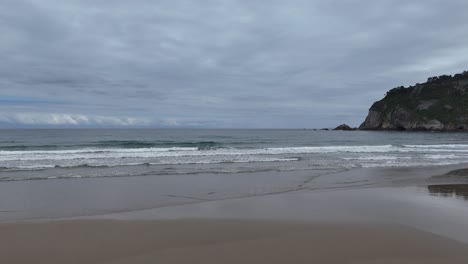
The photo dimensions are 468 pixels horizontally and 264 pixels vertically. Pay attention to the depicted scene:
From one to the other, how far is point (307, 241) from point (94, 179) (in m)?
9.01

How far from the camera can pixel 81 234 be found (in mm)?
4977

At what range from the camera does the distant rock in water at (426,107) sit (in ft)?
262

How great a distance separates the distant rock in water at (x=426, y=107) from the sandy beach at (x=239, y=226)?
281 feet

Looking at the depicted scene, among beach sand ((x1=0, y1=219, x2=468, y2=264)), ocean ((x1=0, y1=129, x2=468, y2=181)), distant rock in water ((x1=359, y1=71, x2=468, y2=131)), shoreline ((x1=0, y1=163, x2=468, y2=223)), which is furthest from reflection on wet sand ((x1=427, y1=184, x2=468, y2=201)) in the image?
distant rock in water ((x1=359, y1=71, x2=468, y2=131))

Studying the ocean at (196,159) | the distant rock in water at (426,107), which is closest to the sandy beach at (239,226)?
the ocean at (196,159)

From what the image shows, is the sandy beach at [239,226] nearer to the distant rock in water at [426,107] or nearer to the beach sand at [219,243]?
the beach sand at [219,243]

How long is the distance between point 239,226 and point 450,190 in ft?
22.6

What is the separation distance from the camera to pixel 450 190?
28.5 feet

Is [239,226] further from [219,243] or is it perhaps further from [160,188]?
[160,188]

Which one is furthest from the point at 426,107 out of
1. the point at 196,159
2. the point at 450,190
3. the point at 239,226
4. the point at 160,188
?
the point at 239,226

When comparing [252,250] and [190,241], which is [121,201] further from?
[252,250]

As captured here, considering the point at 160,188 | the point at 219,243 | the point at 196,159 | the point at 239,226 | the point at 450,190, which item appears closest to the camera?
the point at 219,243

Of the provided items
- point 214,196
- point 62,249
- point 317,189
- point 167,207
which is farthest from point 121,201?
point 317,189

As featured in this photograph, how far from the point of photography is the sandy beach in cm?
410
